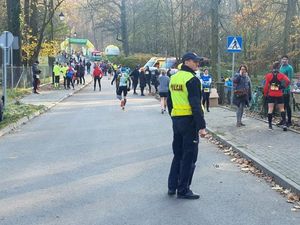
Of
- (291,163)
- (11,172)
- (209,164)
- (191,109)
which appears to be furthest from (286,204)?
(11,172)

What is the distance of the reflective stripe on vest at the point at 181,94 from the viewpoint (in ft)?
23.1

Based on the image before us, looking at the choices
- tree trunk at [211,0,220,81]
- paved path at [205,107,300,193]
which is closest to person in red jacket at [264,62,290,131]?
paved path at [205,107,300,193]

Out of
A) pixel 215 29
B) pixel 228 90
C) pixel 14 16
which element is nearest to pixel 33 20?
pixel 14 16

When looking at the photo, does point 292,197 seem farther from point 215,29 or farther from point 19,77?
point 19,77

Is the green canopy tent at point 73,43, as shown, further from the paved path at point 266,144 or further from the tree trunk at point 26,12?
the paved path at point 266,144

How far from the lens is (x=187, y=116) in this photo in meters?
7.10

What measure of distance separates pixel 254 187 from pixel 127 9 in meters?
64.7

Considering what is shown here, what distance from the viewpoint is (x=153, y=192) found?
7.52m

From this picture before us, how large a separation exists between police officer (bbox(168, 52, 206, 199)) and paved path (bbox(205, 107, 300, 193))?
1578 millimetres

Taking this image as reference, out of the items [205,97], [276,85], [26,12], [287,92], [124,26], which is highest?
[124,26]

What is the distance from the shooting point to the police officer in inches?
275

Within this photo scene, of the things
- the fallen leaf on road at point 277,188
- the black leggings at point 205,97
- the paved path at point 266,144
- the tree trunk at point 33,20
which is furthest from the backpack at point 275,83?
the tree trunk at point 33,20

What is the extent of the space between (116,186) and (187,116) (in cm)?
168

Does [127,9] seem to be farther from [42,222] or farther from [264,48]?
[42,222]
